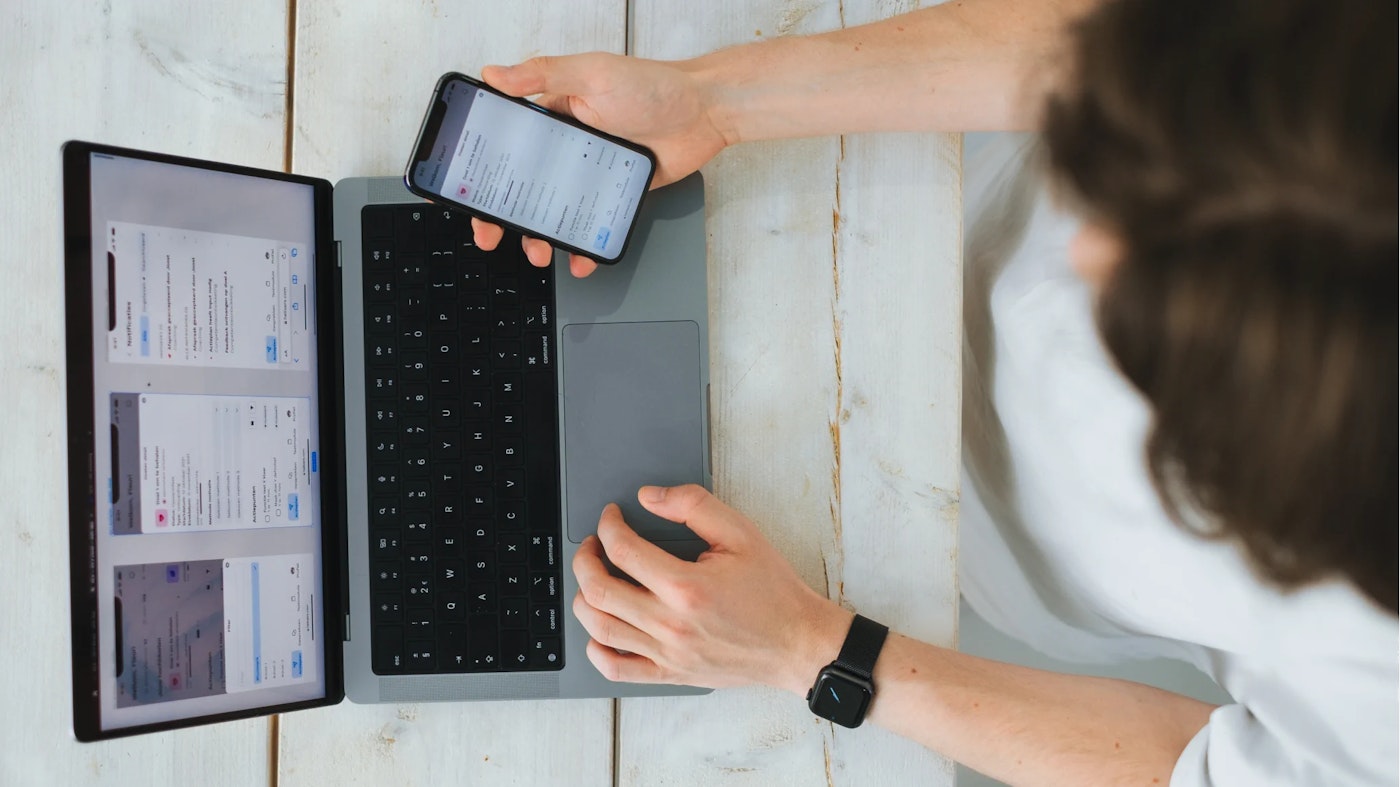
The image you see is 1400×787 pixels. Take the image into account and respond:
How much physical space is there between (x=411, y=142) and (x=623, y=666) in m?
0.47

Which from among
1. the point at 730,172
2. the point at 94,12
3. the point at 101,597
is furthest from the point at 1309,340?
the point at 94,12

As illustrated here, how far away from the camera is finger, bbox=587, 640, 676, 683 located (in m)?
0.63

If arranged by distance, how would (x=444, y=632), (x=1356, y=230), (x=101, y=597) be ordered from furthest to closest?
1. (x=444, y=632)
2. (x=101, y=597)
3. (x=1356, y=230)

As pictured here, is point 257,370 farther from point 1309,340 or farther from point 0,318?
point 1309,340

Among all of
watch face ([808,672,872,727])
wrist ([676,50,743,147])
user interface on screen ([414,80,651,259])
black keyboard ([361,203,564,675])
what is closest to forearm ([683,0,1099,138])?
wrist ([676,50,743,147])

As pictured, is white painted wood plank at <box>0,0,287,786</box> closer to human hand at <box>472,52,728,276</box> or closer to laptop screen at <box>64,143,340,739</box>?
laptop screen at <box>64,143,340,739</box>

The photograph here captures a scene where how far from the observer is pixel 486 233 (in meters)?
0.63

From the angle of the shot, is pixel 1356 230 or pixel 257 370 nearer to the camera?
pixel 1356 230

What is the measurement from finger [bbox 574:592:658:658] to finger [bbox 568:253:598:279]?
0.26 m

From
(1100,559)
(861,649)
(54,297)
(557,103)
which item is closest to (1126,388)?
(1100,559)

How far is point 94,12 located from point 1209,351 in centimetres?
89

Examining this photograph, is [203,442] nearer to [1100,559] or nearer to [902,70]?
[902,70]

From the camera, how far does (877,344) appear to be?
2.26 ft

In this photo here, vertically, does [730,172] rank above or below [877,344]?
above
